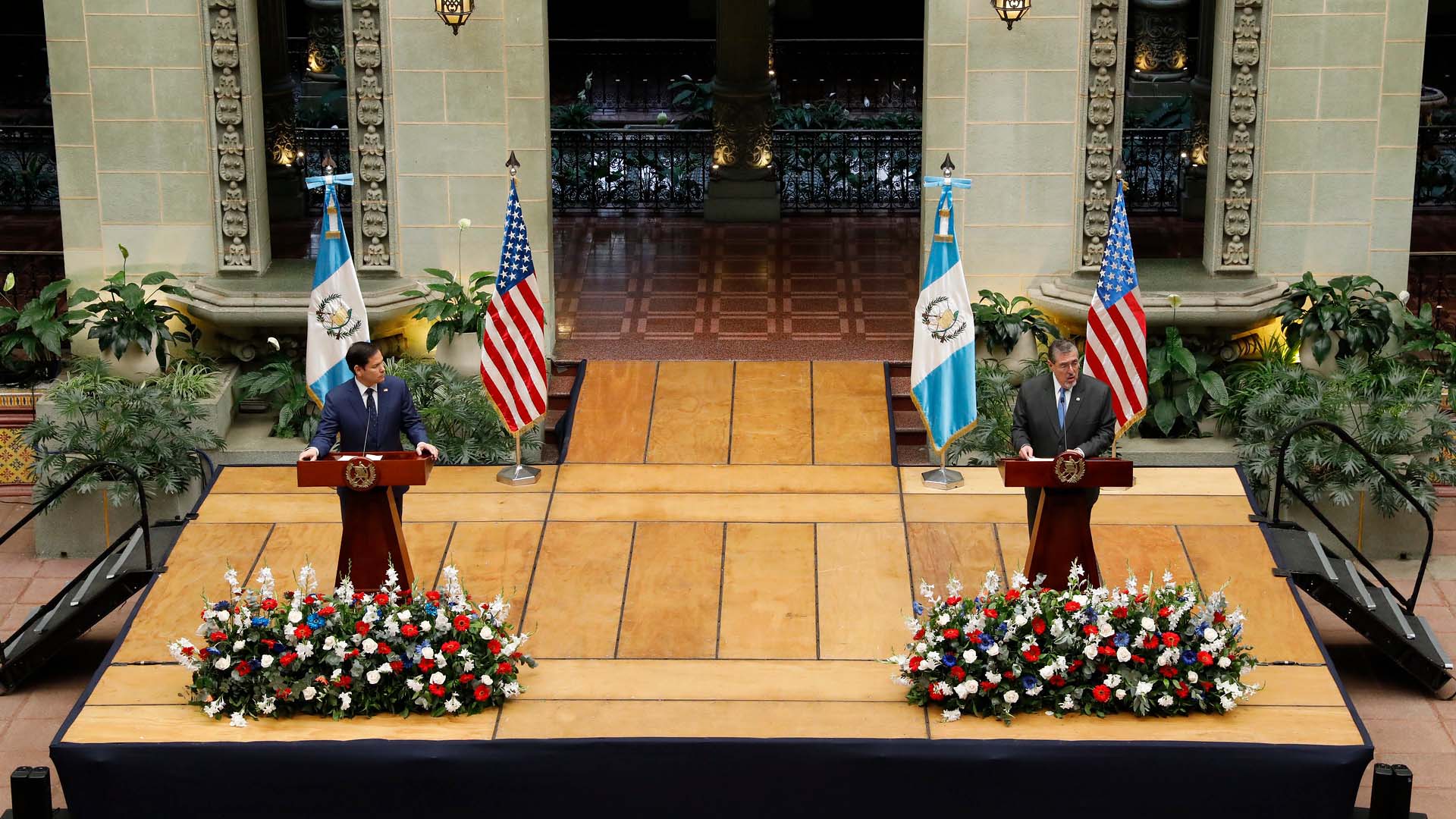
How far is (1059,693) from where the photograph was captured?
9.63 meters

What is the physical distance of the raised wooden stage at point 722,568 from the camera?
31.3 feet

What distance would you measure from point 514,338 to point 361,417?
101 inches

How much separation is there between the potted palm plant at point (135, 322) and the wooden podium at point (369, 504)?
14.2 ft

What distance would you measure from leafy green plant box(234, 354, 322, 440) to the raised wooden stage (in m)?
1.23

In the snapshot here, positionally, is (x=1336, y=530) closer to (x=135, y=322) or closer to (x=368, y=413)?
(x=368, y=413)

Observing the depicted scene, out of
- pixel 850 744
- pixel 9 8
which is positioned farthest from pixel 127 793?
pixel 9 8

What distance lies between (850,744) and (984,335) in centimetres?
579

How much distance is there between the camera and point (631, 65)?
31.3 metres

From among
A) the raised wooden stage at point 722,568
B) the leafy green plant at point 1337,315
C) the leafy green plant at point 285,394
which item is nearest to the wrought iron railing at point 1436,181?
the leafy green plant at point 1337,315

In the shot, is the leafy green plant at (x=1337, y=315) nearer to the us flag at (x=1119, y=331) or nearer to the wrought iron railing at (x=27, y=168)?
the us flag at (x=1119, y=331)

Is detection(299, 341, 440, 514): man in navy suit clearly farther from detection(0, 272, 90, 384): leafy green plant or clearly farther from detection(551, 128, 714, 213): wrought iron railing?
detection(551, 128, 714, 213): wrought iron railing

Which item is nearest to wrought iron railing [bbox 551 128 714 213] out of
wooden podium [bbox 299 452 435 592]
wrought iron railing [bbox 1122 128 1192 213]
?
wrought iron railing [bbox 1122 128 1192 213]

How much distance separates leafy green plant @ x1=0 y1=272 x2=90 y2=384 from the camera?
14.1 meters

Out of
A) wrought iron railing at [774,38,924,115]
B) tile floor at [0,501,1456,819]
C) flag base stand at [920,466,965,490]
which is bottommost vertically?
tile floor at [0,501,1456,819]
